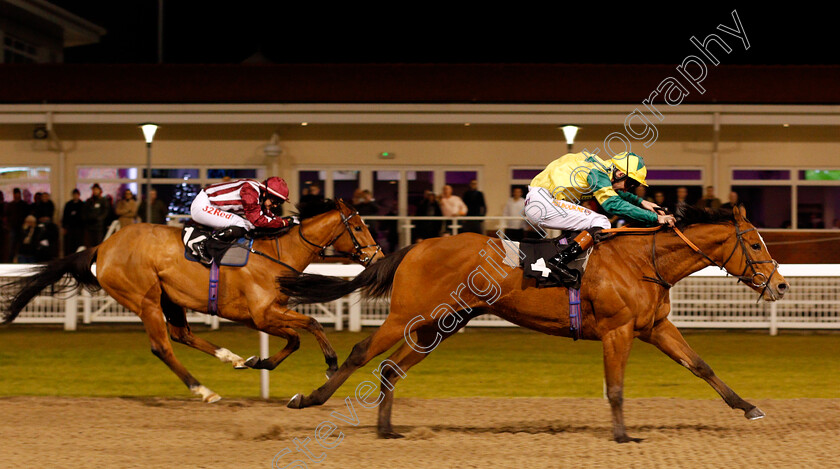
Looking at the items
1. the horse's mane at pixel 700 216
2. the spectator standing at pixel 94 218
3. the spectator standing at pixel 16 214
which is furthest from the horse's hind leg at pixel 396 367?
the spectator standing at pixel 16 214

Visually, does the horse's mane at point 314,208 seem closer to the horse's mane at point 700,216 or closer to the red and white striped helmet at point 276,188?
the red and white striped helmet at point 276,188

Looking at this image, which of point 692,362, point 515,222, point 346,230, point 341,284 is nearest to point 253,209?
point 346,230

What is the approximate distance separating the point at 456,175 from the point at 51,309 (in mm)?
5891

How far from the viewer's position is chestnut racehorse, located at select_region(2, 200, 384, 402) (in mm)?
6070

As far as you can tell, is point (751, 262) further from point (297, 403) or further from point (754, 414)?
point (297, 403)

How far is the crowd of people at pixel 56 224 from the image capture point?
37.5ft

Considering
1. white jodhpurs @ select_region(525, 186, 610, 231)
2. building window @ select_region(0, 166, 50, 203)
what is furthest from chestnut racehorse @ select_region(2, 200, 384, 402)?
building window @ select_region(0, 166, 50, 203)

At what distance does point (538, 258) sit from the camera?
16.5 ft

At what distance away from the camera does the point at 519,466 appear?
4.20 m

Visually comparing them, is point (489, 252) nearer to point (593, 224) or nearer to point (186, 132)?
point (593, 224)

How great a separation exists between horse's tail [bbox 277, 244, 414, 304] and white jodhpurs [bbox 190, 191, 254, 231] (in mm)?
950

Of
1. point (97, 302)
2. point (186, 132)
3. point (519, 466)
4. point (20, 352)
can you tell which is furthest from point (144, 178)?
point (519, 466)

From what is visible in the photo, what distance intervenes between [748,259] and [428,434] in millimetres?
1946

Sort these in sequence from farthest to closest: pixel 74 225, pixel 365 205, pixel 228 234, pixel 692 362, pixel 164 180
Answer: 1. pixel 164 180
2. pixel 74 225
3. pixel 365 205
4. pixel 228 234
5. pixel 692 362
